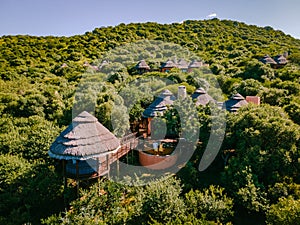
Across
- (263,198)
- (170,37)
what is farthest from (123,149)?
(170,37)

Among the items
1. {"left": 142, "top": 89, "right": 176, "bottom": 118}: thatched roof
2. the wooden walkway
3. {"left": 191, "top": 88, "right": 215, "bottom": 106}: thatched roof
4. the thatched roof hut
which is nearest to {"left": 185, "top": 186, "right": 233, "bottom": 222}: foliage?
the wooden walkway

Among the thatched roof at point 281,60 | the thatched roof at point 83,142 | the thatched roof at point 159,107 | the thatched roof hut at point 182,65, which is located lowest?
the thatched roof at point 83,142

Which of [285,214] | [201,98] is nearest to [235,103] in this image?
[201,98]

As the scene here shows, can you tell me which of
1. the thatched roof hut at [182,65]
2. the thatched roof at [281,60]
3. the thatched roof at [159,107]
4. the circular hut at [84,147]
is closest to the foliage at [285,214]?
the circular hut at [84,147]

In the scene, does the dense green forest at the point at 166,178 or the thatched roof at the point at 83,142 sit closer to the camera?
the dense green forest at the point at 166,178

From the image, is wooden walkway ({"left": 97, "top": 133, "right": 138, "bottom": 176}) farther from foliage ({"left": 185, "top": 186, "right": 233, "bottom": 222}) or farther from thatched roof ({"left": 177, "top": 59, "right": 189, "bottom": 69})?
thatched roof ({"left": 177, "top": 59, "right": 189, "bottom": 69})

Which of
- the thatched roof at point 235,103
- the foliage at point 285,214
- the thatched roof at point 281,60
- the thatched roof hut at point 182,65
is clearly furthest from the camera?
the thatched roof hut at point 182,65

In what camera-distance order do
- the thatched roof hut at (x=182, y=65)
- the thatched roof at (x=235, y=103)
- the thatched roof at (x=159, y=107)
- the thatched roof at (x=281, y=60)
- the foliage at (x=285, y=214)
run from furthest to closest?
the thatched roof hut at (x=182, y=65), the thatched roof at (x=281, y=60), the thatched roof at (x=235, y=103), the thatched roof at (x=159, y=107), the foliage at (x=285, y=214)

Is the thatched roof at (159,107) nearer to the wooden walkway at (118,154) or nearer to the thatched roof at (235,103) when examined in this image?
the wooden walkway at (118,154)

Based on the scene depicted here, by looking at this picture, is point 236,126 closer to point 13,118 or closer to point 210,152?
point 210,152
